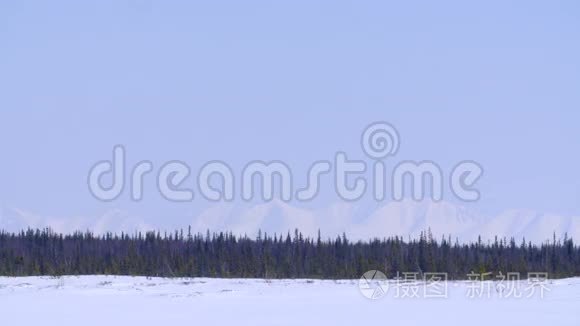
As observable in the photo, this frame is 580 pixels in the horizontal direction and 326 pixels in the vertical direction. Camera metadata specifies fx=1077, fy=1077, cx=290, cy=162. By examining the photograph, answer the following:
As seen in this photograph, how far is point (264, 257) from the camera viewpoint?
51.7m

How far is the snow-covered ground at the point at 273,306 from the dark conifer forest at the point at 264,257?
14.7 metres

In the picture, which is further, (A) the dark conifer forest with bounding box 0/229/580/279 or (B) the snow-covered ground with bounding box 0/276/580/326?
(A) the dark conifer forest with bounding box 0/229/580/279

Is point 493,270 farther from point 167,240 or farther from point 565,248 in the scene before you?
point 167,240

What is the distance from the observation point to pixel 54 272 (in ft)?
156

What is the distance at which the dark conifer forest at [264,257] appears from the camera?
4841cm

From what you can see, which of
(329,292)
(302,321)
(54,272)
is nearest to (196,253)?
(54,272)

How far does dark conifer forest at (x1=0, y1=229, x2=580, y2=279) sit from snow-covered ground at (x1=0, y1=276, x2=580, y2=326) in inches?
579

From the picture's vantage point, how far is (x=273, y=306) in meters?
24.8

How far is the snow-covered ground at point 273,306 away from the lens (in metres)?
21.7

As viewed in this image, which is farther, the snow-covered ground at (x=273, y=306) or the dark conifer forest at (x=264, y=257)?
the dark conifer forest at (x=264, y=257)

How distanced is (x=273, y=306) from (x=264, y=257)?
1057 inches

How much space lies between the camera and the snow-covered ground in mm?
21672

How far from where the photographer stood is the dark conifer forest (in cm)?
4841

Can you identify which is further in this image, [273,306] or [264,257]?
[264,257]
